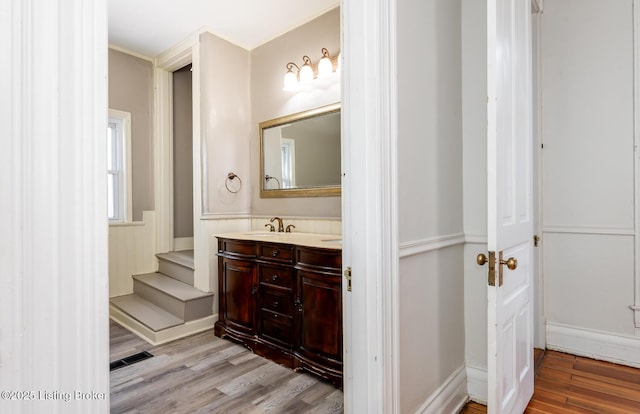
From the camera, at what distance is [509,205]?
1533 mm

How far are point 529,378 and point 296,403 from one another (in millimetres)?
1328

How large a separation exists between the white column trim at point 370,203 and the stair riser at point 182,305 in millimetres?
2181

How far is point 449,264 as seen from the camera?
72.2 inches

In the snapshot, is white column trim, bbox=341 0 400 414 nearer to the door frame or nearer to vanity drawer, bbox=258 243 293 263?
vanity drawer, bbox=258 243 293 263

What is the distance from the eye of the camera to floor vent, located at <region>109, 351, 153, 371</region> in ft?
8.02

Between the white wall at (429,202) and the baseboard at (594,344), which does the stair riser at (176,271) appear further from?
the baseboard at (594,344)

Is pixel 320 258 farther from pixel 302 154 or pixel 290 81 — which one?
pixel 290 81

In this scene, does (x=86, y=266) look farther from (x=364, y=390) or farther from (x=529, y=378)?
(x=529, y=378)

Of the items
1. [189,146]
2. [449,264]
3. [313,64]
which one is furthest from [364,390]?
[189,146]

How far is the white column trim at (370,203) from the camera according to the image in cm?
123

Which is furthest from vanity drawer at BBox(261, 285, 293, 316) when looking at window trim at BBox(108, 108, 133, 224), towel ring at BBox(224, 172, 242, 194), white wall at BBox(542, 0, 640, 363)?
window trim at BBox(108, 108, 133, 224)

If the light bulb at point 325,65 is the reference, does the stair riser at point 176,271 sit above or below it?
below

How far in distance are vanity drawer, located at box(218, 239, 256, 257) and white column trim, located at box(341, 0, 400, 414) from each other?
5.09 feet

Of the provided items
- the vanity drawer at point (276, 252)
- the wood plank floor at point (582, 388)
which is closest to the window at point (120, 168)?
the vanity drawer at point (276, 252)
